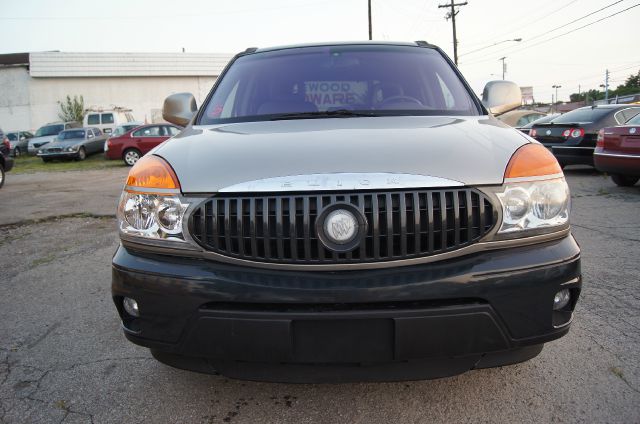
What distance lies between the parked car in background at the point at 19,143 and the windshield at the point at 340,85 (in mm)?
26806

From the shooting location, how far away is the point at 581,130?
380 inches

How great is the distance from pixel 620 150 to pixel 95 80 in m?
35.5

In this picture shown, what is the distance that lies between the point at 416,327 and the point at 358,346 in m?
0.22

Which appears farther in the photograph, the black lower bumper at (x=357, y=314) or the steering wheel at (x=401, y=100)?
the steering wheel at (x=401, y=100)

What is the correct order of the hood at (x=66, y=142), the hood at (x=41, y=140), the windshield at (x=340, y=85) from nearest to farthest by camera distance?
the windshield at (x=340, y=85), the hood at (x=66, y=142), the hood at (x=41, y=140)

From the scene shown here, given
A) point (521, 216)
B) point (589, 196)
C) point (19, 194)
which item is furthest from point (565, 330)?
point (19, 194)

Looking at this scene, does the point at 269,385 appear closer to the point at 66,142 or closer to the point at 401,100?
the point at 401,100

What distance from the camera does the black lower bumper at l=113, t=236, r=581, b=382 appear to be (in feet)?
5.60

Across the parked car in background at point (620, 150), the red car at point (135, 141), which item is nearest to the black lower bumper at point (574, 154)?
the parked car in background at point (620, 150)

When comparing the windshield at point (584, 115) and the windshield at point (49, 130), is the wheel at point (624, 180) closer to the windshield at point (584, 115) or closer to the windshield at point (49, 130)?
the windshield at point (584, 115)

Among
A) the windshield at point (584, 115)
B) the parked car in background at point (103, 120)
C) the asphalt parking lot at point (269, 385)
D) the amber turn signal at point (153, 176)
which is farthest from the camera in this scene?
the parked car in background at point (103, 120)

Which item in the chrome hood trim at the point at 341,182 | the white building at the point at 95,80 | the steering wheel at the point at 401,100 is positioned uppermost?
the white building at the point at 95,80

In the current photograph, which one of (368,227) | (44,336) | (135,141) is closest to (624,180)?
(368,227)

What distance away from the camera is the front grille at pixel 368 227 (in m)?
1.76
